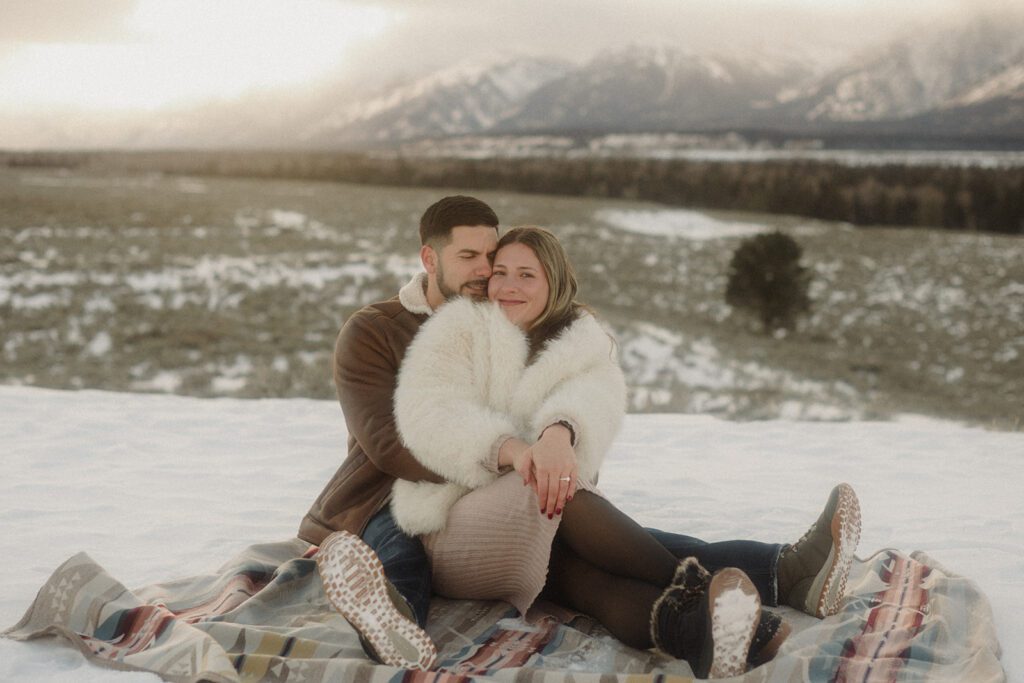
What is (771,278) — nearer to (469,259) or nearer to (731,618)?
(469,259)

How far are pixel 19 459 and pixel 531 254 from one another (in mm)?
3828

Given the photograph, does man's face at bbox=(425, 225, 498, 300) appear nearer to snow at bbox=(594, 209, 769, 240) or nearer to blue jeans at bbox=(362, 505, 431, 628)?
blue jeans at bbox=(362, 505, 431, 628)

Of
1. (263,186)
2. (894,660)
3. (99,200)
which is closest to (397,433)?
(894,660)

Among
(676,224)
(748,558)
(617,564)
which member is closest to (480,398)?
(617,564)

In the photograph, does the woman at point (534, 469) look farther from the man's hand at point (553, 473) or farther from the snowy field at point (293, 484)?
the snowy field at point (293, 484)

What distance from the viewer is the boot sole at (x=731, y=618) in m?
2.32

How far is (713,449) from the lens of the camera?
5828mm

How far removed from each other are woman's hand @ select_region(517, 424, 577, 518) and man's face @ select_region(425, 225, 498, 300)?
738mm

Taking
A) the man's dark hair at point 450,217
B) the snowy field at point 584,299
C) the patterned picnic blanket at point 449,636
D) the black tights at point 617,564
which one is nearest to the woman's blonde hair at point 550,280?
the man's dark hair at point 450,217

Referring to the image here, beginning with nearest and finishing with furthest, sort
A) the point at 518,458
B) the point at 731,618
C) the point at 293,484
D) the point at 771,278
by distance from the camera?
the point at 731,618
the point at 518,458
the point at 293,484
the point at 771,278

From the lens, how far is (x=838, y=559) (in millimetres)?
2822

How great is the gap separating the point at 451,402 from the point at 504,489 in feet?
1.09

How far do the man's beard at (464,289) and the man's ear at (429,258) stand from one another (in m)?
0.03

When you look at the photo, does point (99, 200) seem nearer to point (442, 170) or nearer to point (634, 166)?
point (442, 170)
